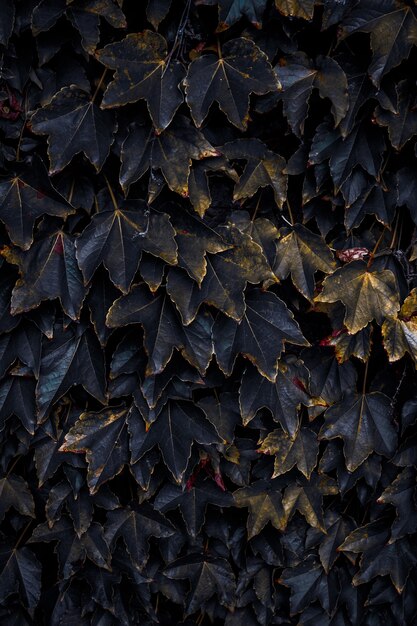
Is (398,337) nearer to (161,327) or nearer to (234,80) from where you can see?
(161,327)

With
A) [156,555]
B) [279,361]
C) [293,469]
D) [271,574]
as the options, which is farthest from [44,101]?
[271,574]

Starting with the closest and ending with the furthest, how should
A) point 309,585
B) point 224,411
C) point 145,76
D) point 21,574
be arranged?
point 145,76, point 224,411, point 21,574, point 309,585

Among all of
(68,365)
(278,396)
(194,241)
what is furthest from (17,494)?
(194,241)

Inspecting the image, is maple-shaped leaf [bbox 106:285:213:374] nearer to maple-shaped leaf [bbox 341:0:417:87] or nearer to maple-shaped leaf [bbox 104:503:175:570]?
maple-shaped leaf [bbox 104:503:175:570]

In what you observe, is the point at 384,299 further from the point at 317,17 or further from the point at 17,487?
the point at 17,487

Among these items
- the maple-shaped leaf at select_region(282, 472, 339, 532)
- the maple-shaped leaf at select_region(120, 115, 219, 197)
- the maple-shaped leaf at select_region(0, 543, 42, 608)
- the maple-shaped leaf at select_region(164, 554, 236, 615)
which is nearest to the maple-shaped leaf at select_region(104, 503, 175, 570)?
the maple-shaped leaf at select_region(164, 554, 236, 615)

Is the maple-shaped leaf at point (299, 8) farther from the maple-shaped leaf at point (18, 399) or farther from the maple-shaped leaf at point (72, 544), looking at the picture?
the maple-shaped leaf at point (72, 544)
